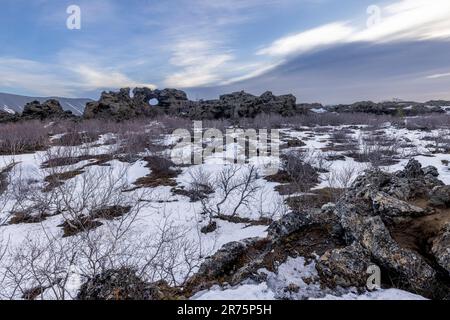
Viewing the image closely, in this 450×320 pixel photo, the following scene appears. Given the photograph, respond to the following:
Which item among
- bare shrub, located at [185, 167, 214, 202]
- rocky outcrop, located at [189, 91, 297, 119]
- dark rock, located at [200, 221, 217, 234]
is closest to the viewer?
dark rock, located at [200, 221, 217, 234]

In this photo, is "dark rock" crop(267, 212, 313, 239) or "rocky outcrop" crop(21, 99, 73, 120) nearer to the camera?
"dark rock" crop(267, 212, 313, 239)

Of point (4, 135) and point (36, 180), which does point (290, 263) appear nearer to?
point (36, 180)

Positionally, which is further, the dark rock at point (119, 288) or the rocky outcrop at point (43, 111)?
the rocky outcrop at point (43, 111)

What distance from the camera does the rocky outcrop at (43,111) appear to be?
133ft

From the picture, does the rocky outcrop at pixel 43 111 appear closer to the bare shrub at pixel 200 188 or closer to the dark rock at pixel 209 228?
the bare shrub at pixel 200 188

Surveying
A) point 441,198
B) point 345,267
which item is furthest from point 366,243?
point 441,198

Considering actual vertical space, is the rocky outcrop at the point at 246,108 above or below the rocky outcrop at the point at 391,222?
above

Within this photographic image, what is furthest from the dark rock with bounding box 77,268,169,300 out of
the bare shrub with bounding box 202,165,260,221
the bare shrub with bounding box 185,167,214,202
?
the bare shrub with bounding box 185,167,214,202

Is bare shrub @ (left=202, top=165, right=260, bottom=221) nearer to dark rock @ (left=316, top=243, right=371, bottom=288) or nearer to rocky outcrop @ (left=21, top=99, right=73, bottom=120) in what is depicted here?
dark rock @ (left=316, top=243, right=371, bottom=288)

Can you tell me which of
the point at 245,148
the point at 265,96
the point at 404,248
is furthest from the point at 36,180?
the point at 265,96

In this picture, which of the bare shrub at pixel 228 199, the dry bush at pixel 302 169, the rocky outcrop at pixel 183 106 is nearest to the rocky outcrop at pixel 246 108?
the rocky outcrop at pixel 183 106

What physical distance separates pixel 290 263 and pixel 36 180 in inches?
595

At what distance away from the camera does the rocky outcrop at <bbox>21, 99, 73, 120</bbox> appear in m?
40.4

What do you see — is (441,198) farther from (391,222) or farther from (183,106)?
(183,106)
